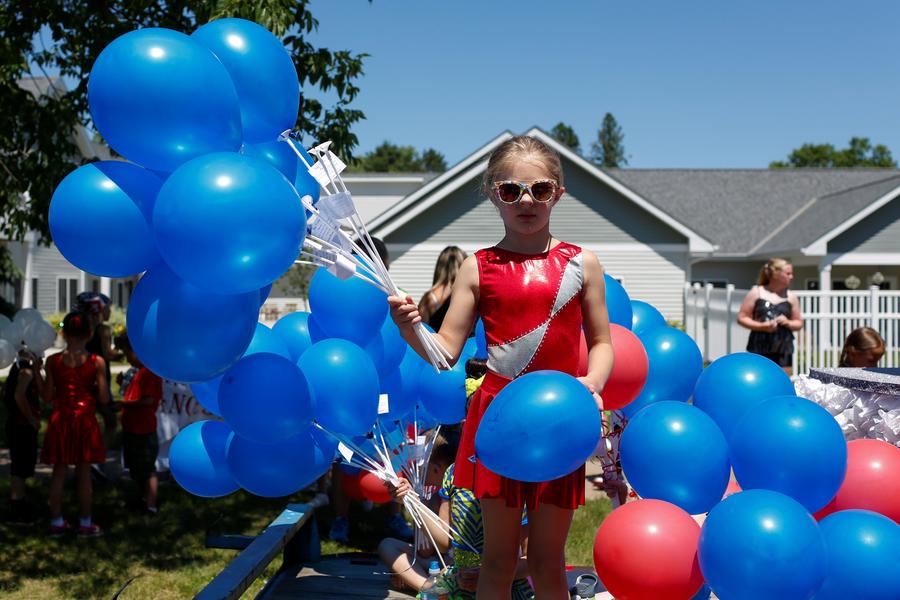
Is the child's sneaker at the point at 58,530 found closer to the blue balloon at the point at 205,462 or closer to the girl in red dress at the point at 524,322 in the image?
→ the blue balloon at the point at 205,462

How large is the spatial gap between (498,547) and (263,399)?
0.97 metres

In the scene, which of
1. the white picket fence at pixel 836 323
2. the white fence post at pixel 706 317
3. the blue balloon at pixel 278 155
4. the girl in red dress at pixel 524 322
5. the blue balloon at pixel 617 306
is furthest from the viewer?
the white fence post at pixel 706 317

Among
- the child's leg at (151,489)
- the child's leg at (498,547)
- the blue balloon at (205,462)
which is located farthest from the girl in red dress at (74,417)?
the child's leg at (498,547)

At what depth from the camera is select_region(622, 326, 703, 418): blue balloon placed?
12.3 feet

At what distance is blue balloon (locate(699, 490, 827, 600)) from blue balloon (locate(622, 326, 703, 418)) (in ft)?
3.95

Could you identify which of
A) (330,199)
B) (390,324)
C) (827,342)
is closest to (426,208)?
(827,342)

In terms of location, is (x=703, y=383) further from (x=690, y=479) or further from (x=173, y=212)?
(x=173, y=212)

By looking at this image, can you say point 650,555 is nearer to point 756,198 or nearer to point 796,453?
point 796,453

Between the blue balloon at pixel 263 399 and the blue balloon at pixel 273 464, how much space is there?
0.11 metres

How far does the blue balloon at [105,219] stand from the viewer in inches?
101

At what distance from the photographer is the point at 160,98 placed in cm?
253

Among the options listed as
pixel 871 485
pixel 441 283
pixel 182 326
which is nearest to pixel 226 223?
pixel 182 326

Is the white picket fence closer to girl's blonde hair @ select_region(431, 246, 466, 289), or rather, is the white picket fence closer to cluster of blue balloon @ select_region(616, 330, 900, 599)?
girl's blonde hair @ select_region(431, 246, 466, 289)

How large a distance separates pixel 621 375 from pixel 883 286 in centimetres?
2308
